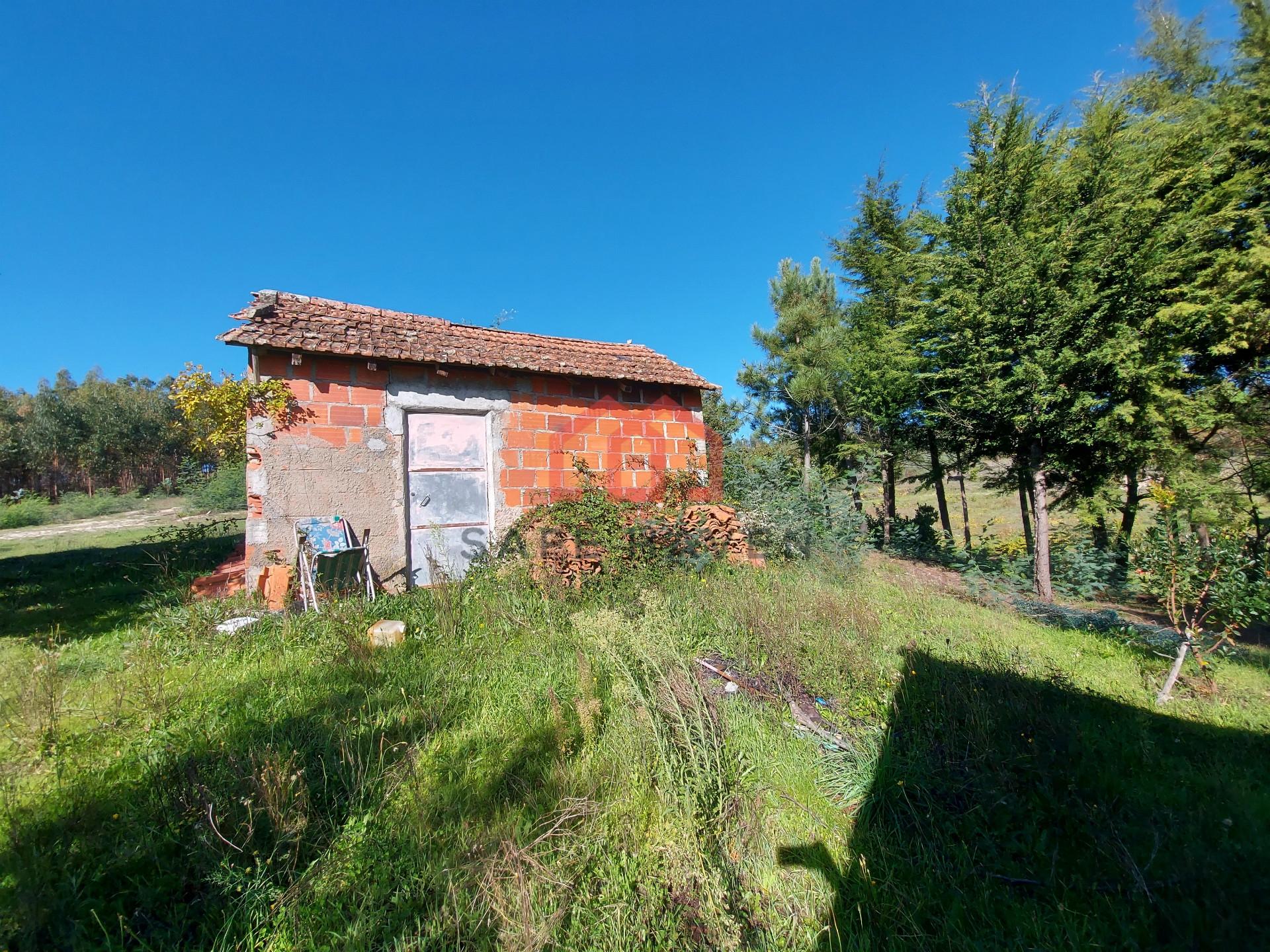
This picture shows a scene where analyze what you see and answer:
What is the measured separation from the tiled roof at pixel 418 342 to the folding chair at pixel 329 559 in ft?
6.59

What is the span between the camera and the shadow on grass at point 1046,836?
185 cm

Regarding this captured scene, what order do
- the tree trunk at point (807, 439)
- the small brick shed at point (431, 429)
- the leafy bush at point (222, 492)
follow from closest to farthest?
1. the small brick shed at point (431, 429)
2. the tree trunk at point (807, 439)
3. the leafy bush at point (222, 492)

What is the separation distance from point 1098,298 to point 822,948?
8.94 metres

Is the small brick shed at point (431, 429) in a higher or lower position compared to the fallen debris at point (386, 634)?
higher

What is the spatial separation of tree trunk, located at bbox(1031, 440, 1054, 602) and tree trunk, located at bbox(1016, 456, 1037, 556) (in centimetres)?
30

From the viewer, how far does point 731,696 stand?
3.27 meters

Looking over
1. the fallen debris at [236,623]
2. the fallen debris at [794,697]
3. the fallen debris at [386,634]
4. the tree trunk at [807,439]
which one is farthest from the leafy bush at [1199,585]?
the tree trunk at [807,439]

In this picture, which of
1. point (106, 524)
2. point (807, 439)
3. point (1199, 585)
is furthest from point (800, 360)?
point (106, 524)

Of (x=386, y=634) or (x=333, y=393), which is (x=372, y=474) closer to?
(x=333, y=393)

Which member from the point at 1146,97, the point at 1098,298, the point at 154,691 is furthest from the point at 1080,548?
the point at 154,691

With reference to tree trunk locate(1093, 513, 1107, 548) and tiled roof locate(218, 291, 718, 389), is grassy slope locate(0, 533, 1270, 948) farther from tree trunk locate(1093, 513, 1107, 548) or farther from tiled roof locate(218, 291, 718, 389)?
tree trunk locate(1093, 513, 1107, 548)

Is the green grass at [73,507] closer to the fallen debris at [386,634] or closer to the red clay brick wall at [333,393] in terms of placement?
the red clay brick wall at [333,393]

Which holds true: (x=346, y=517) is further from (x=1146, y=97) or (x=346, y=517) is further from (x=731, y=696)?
(x=1146, y=97)

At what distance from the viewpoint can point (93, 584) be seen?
679cm
